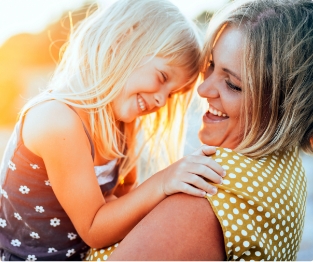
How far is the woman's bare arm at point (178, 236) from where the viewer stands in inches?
51.4

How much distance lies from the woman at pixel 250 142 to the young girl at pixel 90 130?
10.6 inches

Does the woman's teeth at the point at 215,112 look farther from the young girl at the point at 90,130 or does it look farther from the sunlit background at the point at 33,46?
the sunlit background at the point at 33,46

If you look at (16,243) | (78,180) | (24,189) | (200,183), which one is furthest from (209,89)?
(16,243)

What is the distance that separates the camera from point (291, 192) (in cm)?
153

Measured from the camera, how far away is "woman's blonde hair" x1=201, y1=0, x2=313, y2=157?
1648 mm

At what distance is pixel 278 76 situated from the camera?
5.45 feet

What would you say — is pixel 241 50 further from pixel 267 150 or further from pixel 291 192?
pixel 291 192

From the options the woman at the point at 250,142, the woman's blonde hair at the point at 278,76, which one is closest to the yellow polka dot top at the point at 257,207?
the woman at the point at 250,142

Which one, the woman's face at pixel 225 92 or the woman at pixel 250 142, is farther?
the woman's face at pixel 225 92

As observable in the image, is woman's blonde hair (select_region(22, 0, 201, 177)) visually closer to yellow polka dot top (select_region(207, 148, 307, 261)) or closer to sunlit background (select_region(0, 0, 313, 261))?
sunlit background (select_region(0, 0, 313, 261))

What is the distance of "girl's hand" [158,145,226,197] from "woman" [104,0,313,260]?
0.10 ft

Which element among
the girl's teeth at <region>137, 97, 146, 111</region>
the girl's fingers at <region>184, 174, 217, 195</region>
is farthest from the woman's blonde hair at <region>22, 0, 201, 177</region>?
the girl's fingers at <region>184, 174, 217, 195</region>

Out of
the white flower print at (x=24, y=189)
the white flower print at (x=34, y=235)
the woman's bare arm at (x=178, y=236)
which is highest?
the woman's bare arm at (x=178, y=236)

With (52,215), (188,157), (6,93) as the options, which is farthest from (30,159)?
(6,93)
